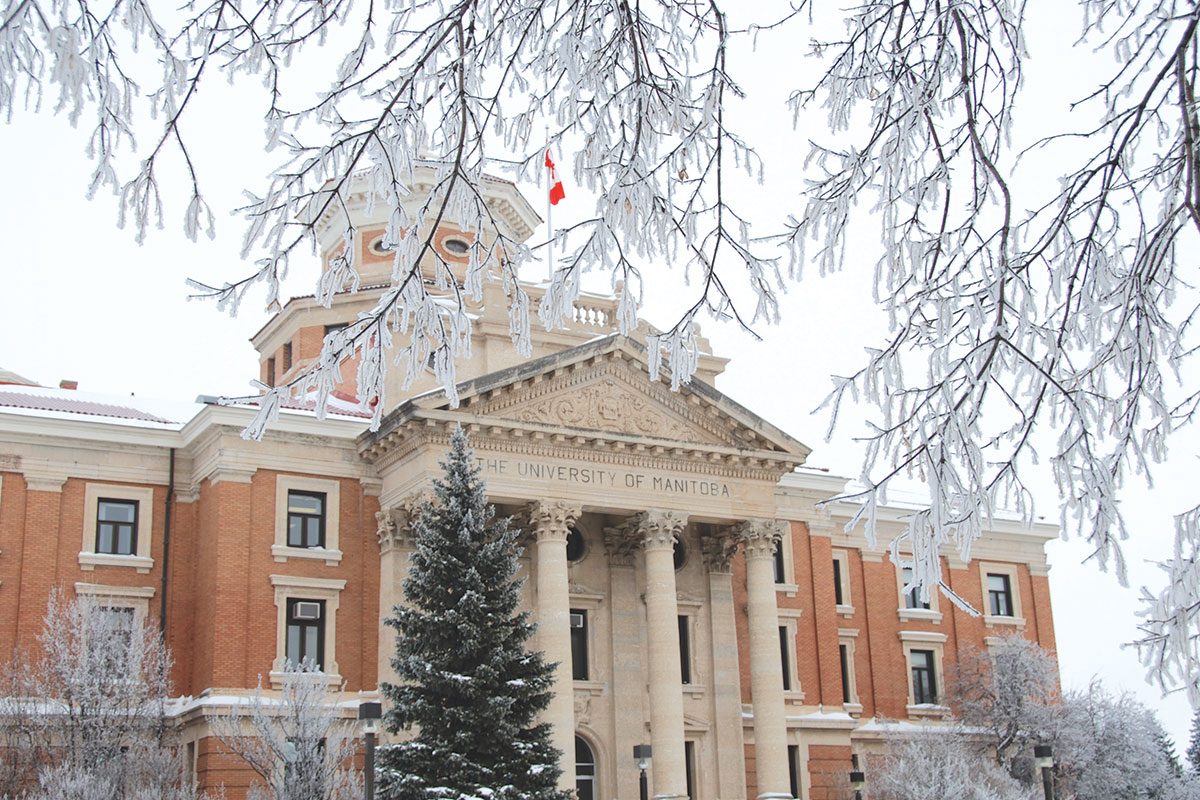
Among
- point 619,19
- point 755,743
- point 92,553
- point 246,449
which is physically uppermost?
point 246,449

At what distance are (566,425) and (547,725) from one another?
9715mm

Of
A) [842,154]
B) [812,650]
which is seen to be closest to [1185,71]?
[842,154]

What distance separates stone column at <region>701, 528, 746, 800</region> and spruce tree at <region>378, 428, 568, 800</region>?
36.2 feet

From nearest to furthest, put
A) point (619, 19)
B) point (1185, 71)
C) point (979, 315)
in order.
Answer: point (1185, 71)
point (979, 315)
point (619, 19)

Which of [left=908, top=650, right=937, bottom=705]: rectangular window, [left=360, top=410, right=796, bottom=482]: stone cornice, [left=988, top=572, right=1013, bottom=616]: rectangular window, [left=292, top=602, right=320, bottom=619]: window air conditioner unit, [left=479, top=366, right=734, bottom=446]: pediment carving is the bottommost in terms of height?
[left=908, top=650, right=937, bottom=705]: rectangular window

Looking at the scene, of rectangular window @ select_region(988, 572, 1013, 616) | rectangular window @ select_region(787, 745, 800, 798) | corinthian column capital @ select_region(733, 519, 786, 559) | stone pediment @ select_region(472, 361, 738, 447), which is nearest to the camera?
stone pediment @ select_region(472, 361, 738, 447)

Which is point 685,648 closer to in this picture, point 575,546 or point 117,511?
point 575,546

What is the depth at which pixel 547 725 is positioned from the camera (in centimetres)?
2847

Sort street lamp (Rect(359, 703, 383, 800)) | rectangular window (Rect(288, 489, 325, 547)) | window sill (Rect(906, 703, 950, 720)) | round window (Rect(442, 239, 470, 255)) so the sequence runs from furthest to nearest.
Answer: window sill (Rect(906, 703, 950, 720))
round window (Rect(442, 239, 470, 255))
rectangular window (Rect(288, 489, 325, 547))
street lamp (Rect(359, 703, 383, 800))

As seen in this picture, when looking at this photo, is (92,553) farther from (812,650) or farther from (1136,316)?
(1136,316)

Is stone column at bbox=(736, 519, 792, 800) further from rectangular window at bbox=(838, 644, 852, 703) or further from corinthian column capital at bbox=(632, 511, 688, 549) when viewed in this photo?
rectangular window at bbox=(838, 644, 852, 703)

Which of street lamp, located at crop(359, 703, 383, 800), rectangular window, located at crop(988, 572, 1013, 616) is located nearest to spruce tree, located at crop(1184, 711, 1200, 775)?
rectangular window, located at crop(988, 572, 1013, 616)

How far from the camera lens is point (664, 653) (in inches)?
1403

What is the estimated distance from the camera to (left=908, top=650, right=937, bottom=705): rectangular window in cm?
4762
